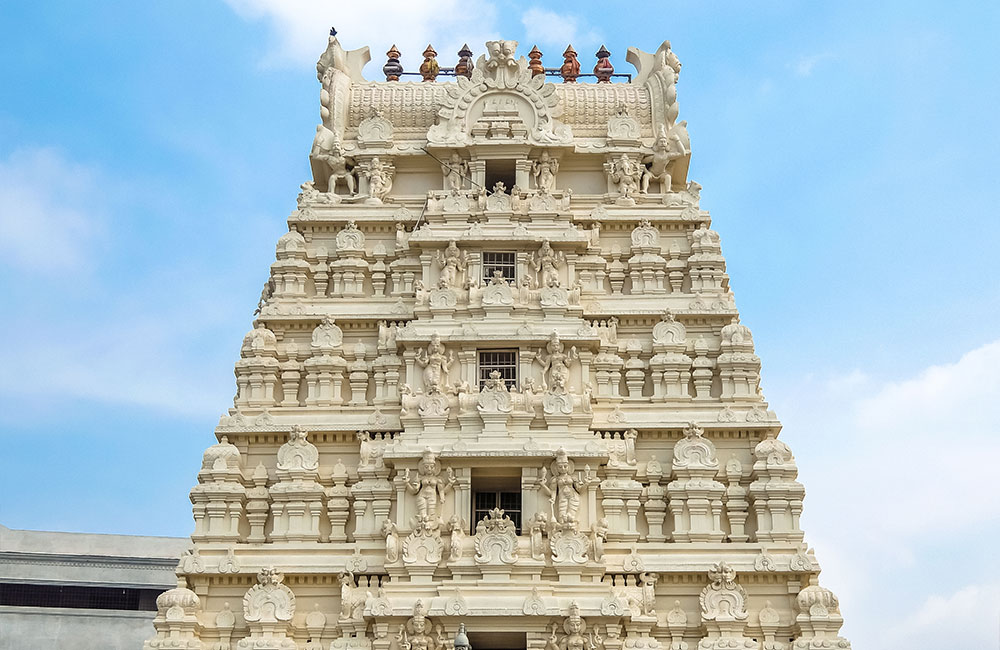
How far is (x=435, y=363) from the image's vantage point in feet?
106

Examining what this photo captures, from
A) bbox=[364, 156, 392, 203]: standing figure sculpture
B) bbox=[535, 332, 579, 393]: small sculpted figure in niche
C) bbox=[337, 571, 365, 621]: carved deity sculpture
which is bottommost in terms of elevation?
bbox=[337, 571, 365, 621]: carved deity sculpture

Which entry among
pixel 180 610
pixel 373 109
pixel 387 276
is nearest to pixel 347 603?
pixel 180 610

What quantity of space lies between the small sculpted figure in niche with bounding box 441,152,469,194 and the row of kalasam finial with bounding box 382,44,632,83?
506 cm

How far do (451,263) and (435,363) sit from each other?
10.9 feet

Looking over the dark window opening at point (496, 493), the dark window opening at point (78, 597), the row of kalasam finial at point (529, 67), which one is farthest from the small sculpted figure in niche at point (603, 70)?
the dark window opening at point (78, 597)

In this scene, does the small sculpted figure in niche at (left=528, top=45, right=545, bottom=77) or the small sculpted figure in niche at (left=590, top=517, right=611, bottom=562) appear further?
the small sculpted figure in niche at (left=528, top=45, right=545, bottom=77)

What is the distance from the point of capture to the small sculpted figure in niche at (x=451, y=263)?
34.2 metres

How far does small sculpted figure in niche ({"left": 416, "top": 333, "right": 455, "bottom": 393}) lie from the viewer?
32.0 meters

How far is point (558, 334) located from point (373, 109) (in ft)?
33.4

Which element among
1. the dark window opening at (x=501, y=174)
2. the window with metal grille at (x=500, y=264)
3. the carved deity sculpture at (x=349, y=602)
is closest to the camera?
the carved deity sculpture at (x=349, y=602)

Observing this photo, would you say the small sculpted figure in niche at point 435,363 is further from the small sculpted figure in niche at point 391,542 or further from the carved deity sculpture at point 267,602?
the carved deity sculpture at point 267,602

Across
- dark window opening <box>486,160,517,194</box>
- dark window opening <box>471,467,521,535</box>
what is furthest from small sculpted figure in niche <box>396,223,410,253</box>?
dark window opening <box>471,467,521,535</box>

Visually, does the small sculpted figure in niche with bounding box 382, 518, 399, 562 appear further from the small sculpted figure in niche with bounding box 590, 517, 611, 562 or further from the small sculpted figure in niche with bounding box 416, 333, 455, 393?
the small sculpted figure in niche with bounding box 590, 517, 611, 562

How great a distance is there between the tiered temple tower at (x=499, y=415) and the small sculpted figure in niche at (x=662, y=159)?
7 cm
